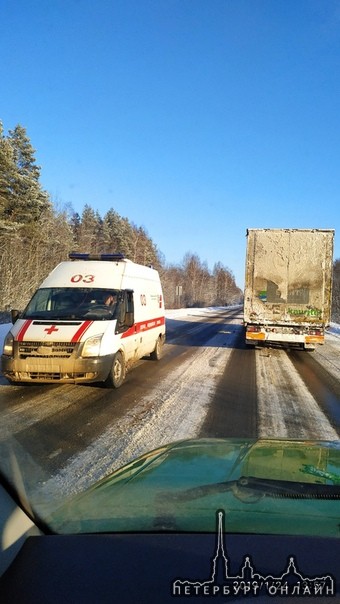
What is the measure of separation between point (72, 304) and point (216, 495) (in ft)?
20.8

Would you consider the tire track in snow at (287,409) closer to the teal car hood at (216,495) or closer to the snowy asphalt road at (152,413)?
the snowy asphalt road at (152,413)

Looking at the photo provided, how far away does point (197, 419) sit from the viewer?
5805 mm

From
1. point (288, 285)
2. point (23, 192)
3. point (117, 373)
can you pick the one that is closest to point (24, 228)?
point (23, 192)

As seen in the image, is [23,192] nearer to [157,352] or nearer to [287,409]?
[157,352]

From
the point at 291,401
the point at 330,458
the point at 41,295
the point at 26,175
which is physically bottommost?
the point at 291,401

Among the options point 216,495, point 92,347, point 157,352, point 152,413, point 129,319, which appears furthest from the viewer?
point 157,352

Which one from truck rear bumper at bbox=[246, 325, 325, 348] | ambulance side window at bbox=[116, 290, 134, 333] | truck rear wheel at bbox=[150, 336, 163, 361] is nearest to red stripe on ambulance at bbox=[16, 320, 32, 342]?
ambulance side window at bbox=[116, 290, 134, 333]

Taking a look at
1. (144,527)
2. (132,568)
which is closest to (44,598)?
(132,568)

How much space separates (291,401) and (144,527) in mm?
5791

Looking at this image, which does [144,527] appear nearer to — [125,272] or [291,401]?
[291,401]

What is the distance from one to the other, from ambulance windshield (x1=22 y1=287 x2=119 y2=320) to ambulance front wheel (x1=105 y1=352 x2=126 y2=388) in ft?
2.45

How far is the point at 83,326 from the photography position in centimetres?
716

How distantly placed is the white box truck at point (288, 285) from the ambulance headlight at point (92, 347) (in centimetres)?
707

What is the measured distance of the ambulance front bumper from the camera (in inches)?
267
